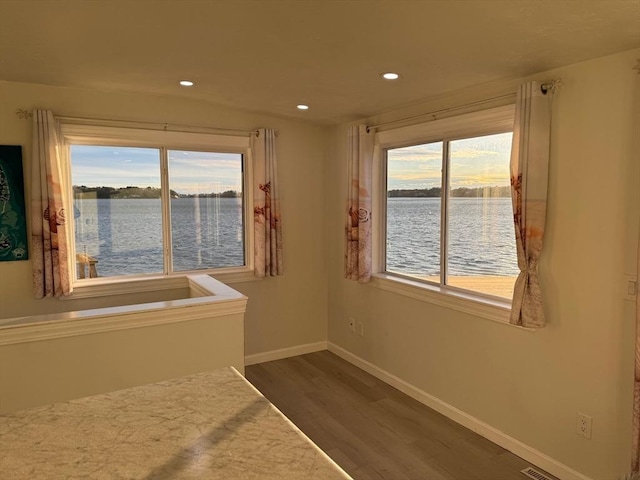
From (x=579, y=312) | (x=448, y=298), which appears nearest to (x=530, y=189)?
(x=579, y=312)

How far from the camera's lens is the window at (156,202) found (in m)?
3.74

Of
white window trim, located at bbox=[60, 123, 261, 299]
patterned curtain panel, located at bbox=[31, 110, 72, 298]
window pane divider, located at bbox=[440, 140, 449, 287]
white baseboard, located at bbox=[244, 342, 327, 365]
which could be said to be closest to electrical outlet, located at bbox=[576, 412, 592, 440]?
window pane divider, located at bbox=[440, 140, 449, 287]

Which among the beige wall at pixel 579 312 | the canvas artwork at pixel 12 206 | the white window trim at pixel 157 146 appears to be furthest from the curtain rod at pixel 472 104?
the canvas artwork at pixel 12 206

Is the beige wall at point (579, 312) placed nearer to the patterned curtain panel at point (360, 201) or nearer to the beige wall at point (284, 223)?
the patterned curtain panel at point (360, 201)

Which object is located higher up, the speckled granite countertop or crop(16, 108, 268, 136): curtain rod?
crop(16, 108, 268, 136): curtain rod

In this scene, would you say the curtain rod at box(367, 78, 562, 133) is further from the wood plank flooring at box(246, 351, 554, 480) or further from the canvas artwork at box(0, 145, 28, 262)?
the canvas artwork at box(0, 145, 28, 262)

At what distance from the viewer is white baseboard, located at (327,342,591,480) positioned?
265 cm

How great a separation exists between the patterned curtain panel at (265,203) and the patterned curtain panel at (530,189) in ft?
7.24

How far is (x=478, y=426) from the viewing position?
10.3 feet

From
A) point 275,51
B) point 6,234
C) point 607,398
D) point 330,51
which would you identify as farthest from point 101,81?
point 607,398

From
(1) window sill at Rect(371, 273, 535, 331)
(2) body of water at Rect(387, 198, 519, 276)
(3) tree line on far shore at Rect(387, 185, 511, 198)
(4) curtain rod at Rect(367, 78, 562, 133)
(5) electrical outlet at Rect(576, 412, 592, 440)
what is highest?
(4) curtain rod at Rect(367, 78, 562, 133)

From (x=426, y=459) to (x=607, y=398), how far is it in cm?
109

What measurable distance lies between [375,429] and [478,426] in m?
0.70

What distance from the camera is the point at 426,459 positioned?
2824 millimetres
